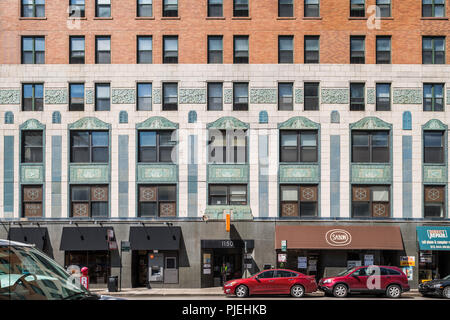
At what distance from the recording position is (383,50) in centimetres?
3250

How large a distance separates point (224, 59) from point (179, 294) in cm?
1472

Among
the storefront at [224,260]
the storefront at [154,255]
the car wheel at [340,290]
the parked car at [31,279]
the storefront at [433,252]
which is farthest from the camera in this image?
the storefront at [224,260]

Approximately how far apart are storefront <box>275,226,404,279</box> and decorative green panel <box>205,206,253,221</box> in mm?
2046

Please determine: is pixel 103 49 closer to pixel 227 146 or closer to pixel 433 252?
pixel 227 146

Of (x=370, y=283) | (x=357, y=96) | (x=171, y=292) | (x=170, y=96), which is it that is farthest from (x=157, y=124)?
(x=370, y=283)

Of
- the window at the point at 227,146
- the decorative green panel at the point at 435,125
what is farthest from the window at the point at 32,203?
the decorative green panel at the point at 435,125

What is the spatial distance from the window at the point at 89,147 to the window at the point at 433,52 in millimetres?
20972

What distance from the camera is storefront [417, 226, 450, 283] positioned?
30484 mm

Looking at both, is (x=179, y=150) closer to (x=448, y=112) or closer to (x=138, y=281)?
(x=138, y=281)

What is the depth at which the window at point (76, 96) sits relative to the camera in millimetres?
32031

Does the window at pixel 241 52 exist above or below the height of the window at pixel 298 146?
above

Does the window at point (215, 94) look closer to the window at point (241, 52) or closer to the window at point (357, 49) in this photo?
the window at point (241, 52)

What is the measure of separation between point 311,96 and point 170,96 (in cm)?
896
